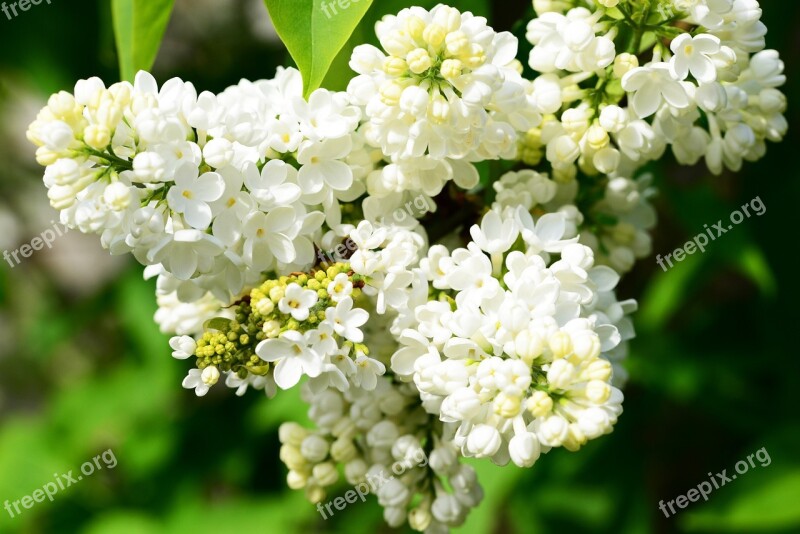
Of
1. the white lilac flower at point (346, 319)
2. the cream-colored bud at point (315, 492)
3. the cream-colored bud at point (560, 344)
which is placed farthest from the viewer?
the cream-colored bud at point (315, 492)

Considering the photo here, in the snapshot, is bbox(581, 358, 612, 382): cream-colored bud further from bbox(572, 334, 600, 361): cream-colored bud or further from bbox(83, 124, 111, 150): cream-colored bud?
bbox(83, 124, 111, 150): cream-colored bud

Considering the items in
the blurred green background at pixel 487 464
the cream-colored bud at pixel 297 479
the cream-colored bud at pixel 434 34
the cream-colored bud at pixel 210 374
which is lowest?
the blurred green background at pixel 487 464

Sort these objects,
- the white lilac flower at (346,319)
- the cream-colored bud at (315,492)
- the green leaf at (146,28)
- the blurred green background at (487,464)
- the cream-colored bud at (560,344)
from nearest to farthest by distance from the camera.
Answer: the cream-colored bud at (560,344)
the white lilac flower at (346,319)
the green leaf at (146,28)
the cream-colored bud at (315,492)
the blurred green background at (487,464)

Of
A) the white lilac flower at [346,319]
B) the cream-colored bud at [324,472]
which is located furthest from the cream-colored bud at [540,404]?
the cream-colored bud at [324,472]

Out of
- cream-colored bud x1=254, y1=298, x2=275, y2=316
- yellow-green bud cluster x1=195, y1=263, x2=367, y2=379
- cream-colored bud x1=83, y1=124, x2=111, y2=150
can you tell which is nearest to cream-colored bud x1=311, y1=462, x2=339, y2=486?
yellow-green bud cluster x1=195, y1=263, x2=367, y2=379

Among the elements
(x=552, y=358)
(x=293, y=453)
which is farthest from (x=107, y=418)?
(x=552, y=358)

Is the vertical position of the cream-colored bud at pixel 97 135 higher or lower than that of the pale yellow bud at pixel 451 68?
higher

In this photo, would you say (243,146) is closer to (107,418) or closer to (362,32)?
(362,32)

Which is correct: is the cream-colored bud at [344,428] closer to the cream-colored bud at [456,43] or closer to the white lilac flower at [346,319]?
the white lilac flower at [346,319]
